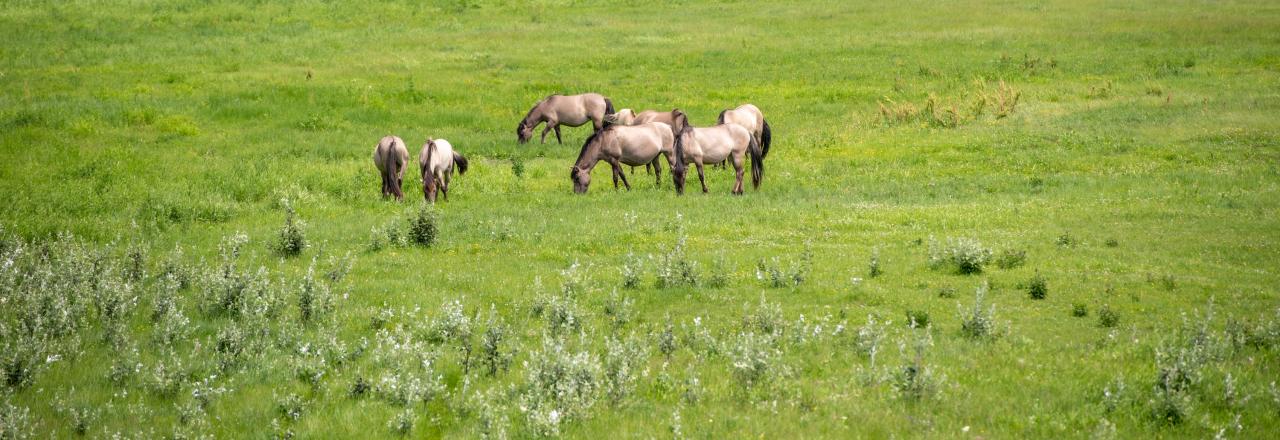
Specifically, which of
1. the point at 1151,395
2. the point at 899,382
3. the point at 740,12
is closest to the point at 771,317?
the point at 899,382

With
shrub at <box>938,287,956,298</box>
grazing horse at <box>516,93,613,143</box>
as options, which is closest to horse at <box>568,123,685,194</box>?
grazing horse at <box>516,93,613,143</box>

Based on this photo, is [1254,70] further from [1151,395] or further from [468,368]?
[468,368]

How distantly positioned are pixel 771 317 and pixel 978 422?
2.95 meters

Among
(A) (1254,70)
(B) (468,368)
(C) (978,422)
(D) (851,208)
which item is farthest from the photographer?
(A) (1254,70)

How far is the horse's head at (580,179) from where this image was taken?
22.0 m

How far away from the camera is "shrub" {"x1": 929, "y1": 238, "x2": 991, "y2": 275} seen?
13.8m

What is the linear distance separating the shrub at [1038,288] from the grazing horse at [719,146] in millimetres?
9321

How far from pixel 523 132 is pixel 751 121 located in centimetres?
699

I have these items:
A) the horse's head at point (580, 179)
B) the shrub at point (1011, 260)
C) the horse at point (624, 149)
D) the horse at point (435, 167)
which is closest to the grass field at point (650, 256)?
the shrub at point (1011, 260)

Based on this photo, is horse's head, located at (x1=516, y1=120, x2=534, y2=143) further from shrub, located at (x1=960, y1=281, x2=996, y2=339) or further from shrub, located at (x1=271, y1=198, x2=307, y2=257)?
shrub, located at (x1=960, y1=281, x2=996, y2=339)

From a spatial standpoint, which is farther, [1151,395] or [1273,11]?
[1273,11]

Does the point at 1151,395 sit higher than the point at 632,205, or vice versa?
the point at 1151,395

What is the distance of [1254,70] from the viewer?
115 ft

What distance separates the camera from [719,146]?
22.1 meters
